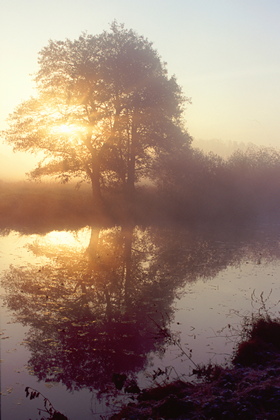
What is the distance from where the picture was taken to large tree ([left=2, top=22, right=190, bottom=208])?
114 ft

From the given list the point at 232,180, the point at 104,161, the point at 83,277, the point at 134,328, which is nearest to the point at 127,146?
the point at 104,161

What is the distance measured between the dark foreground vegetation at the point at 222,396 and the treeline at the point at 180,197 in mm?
23091

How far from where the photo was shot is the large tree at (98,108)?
114ft

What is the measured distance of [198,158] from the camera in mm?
43969

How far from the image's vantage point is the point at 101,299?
14008 millimetres

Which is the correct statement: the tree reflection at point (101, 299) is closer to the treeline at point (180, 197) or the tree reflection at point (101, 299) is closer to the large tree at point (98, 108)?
the treeline at point (180, 197)

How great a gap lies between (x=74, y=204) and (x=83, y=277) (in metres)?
19.9

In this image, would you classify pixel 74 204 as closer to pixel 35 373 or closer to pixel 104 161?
pixel 104 161

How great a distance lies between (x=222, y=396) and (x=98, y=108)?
105 feet

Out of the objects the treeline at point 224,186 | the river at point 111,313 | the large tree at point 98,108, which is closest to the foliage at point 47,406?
the river at point 111,313

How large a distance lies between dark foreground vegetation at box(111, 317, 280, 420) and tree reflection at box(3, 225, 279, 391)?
113 centimetres

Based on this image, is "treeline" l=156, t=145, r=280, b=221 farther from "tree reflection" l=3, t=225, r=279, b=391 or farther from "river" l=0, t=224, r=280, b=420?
"river" l=0, t=224, r=280, b=420

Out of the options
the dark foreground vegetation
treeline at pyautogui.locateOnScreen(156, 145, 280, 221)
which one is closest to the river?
the dark foreground vegetation

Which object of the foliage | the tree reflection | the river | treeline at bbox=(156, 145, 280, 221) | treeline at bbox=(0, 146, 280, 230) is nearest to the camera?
the foliage
